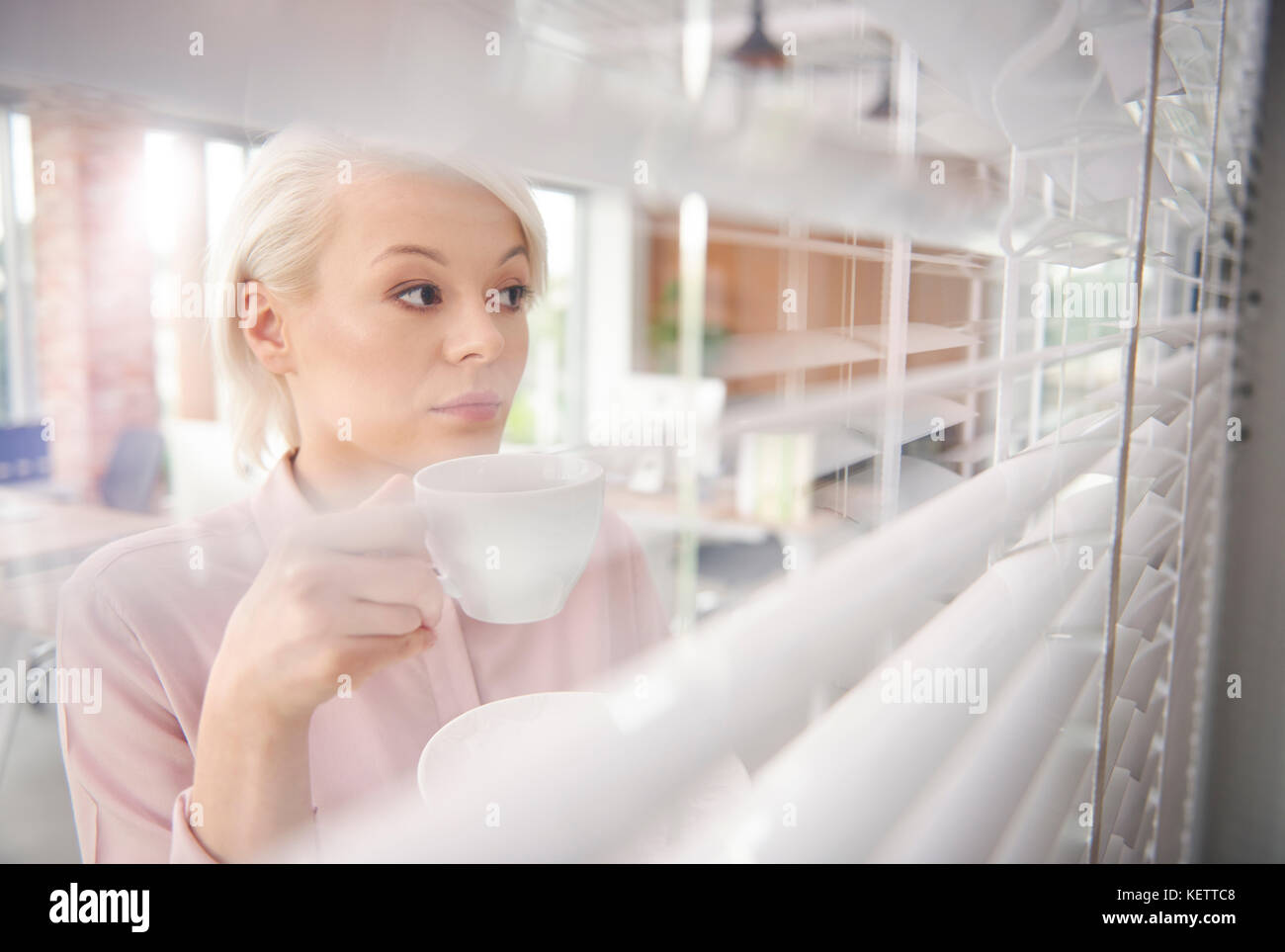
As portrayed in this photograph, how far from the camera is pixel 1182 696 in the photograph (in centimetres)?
96

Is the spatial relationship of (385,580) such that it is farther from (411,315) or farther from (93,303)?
(93,303)

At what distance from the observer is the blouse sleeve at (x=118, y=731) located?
0.38 meters

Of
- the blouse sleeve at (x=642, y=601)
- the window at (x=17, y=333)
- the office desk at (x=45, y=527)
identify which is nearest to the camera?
the blouse sleeve at (x=642, y=601)

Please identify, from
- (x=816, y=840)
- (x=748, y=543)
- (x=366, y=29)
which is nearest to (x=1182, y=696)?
(x=816, y=840)

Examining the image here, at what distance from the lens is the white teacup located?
0.95 feet

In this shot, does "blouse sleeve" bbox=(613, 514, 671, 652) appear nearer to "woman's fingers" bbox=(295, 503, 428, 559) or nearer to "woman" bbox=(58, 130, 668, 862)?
"woman" bbox=(58, 130, 668, 862)

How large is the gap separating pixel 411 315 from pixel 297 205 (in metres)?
0.07

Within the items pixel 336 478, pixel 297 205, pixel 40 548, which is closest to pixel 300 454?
pixel 336 478

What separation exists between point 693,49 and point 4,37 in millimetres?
242

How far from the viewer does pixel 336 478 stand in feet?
1.34

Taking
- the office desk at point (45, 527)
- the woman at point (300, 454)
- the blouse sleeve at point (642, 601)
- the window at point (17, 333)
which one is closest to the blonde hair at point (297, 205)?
the woman at point (300, 454)

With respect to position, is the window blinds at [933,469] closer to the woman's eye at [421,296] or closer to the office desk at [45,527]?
the woman's eye at [421,296]

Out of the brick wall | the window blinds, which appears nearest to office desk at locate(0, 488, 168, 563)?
the window blinds

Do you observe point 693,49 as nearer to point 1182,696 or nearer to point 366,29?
point 366,29
